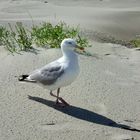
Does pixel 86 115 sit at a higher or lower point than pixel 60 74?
lower

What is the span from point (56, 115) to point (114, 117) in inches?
27.0

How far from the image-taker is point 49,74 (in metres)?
6.34

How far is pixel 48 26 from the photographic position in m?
8.83

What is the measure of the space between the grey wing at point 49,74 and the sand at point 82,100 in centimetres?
29

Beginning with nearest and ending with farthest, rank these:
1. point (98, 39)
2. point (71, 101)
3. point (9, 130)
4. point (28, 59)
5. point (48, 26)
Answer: point (9, 130), point (71, 101), point (28, 59), point (48, 26), point (98, 39)

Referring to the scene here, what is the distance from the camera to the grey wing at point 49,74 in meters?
6.24

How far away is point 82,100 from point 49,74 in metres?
0.58

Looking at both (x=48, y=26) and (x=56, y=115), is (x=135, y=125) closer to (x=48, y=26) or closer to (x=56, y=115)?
(x=56, y=115)

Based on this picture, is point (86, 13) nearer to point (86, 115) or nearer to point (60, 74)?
point (60, 74)

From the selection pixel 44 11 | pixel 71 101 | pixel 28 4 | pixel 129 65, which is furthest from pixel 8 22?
pixel 71 101

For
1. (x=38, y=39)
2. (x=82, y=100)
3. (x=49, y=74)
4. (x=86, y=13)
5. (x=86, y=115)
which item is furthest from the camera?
(x=86, y=13)

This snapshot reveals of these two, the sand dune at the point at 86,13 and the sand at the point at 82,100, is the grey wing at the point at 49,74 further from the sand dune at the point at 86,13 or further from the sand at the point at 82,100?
the sand dune at the point at 86,13

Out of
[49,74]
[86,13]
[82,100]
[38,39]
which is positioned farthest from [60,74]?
[86,13]

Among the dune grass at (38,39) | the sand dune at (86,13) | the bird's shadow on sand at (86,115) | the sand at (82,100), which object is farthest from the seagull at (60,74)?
the sand dune at (86,13)
